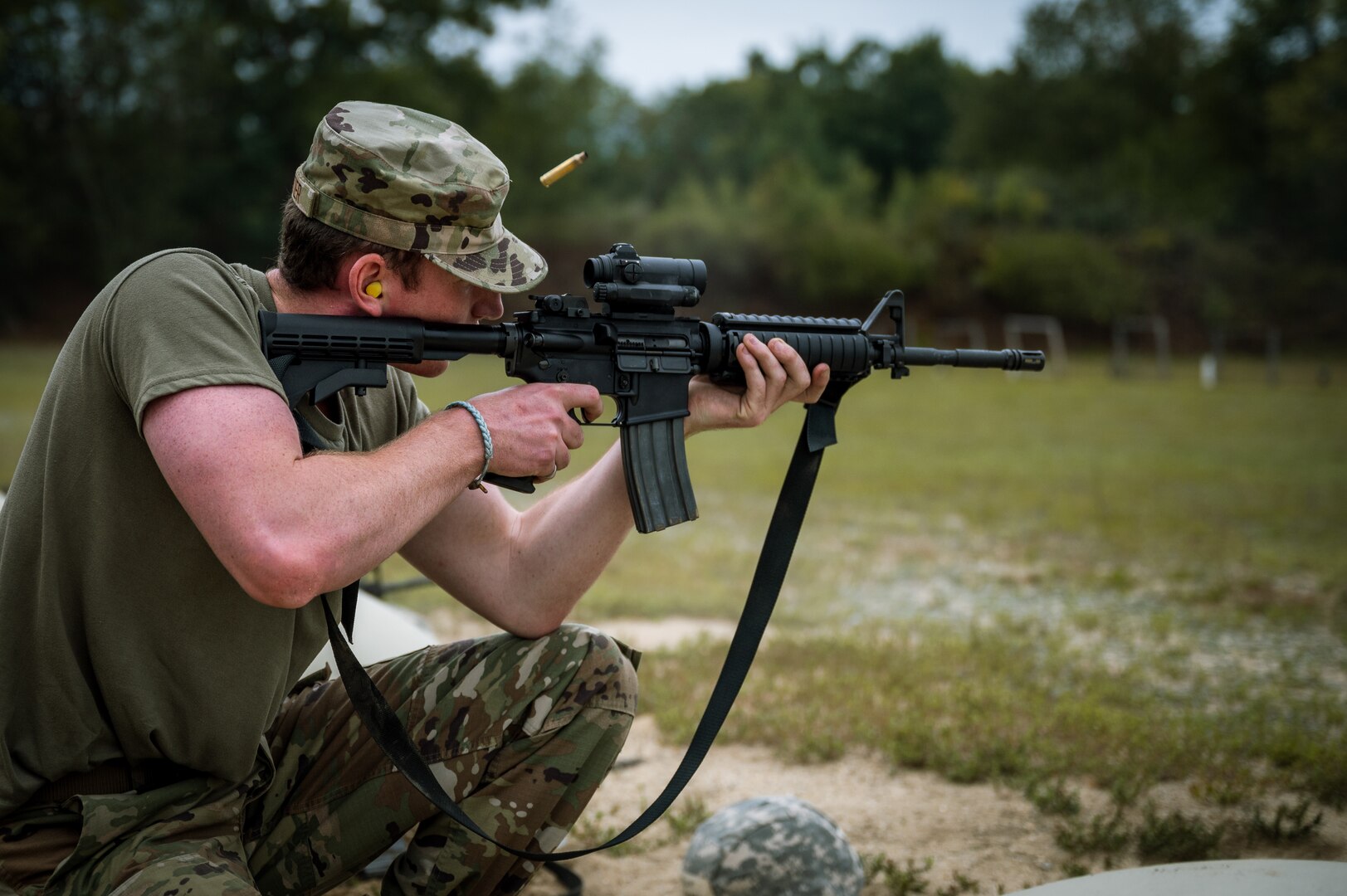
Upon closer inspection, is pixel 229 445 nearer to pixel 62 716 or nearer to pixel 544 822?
pixel 62 716

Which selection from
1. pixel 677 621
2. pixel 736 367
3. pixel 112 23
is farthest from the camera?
pixel 112 23

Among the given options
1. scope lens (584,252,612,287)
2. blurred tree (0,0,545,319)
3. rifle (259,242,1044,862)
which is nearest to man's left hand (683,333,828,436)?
rifle (259,242,1044,862)

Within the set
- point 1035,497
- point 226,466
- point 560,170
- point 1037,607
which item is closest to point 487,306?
point 560,170

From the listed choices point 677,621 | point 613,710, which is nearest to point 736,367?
point 613,710

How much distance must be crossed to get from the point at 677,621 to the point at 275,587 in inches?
211

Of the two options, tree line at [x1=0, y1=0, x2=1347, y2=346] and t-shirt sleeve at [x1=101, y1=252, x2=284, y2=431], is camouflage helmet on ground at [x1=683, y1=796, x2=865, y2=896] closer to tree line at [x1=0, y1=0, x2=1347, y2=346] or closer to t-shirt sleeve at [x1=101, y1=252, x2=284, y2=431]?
t-shirt sleeve at [x1=101, y1=252, x2=284, y2=431]

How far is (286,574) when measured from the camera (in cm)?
230

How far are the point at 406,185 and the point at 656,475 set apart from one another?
105 cm

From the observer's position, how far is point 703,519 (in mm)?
11320

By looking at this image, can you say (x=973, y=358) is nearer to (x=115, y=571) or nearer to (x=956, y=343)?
(x=115, y=571)

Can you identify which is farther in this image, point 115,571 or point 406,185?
point 406,185

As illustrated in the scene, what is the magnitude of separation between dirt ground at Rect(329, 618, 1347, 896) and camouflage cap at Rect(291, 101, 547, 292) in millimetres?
2259

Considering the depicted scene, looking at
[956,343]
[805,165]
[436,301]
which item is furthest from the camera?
[805,165]

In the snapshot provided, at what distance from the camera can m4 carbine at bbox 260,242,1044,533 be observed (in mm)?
2686
